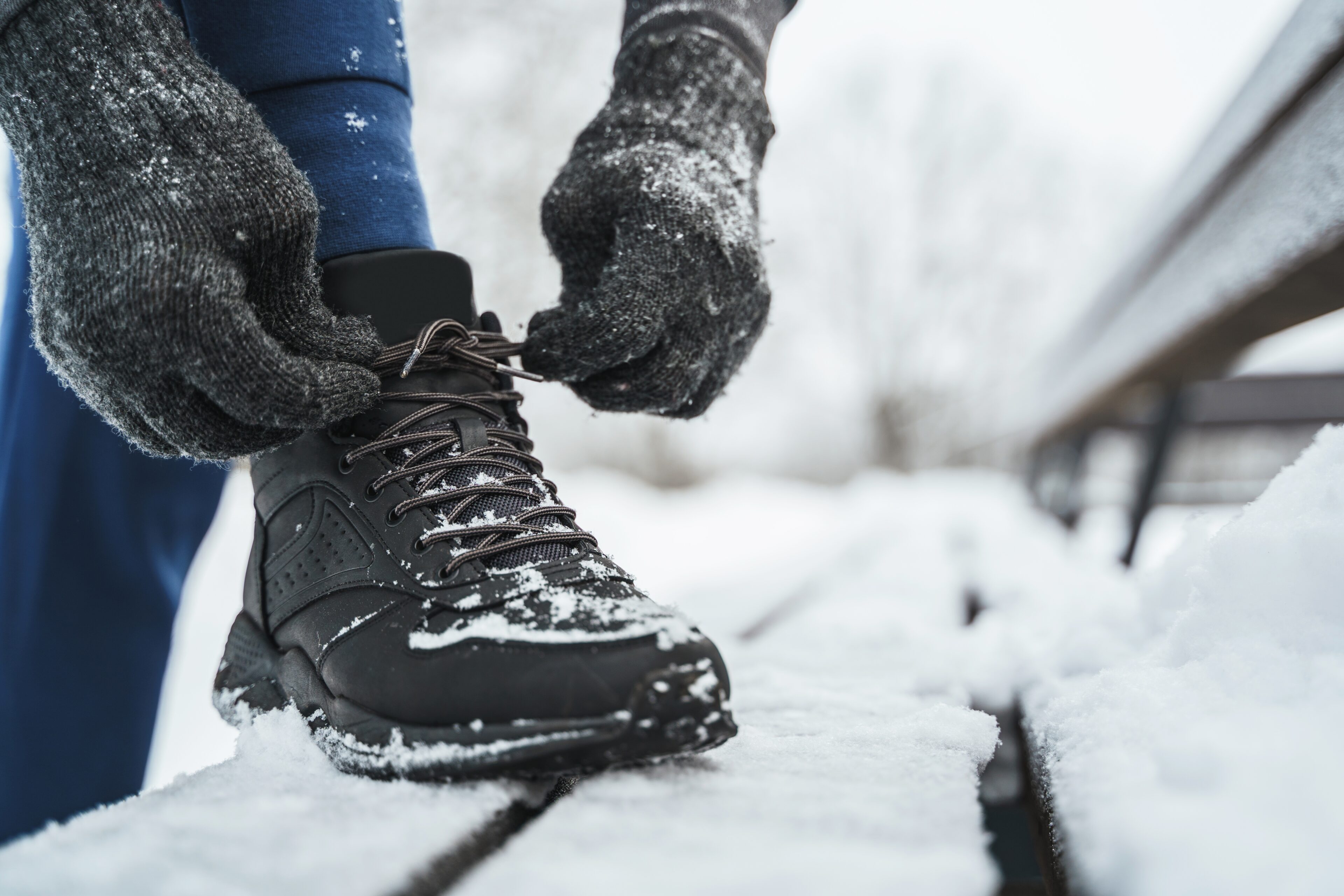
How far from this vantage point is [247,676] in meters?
0.73

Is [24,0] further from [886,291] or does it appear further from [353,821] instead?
[886,291]

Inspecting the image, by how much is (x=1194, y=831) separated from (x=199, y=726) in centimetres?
143

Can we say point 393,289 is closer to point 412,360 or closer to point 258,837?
point 412,360

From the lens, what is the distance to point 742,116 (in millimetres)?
868

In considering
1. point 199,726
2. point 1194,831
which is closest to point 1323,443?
point 1194,831

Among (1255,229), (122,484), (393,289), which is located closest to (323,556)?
(393,289)

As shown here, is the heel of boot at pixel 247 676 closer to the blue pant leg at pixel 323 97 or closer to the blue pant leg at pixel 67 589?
the blue pant leg at pixel 67 589

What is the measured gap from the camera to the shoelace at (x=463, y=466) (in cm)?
61

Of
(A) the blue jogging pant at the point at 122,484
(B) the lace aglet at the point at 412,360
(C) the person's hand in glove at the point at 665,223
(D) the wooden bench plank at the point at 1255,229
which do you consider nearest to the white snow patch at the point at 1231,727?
(D) the wooden bench plank at the point at 1255,229

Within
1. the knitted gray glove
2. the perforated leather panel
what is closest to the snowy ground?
the perforated leather panel

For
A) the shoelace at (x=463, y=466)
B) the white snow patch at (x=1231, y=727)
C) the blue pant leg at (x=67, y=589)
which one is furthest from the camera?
the blue pant leg at (x=67, y=589)

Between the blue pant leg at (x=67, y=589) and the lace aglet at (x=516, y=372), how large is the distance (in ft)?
1.56

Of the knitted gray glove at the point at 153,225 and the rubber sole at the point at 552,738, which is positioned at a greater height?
the knitted gray glove at the point at 153,225

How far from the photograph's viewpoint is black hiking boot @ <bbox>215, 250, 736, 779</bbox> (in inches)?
19.7
